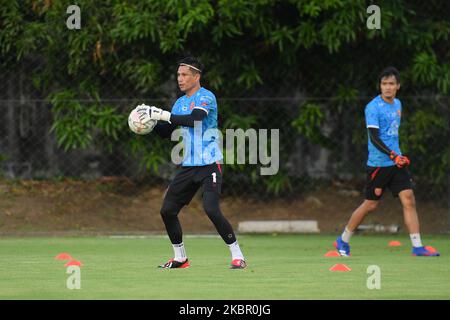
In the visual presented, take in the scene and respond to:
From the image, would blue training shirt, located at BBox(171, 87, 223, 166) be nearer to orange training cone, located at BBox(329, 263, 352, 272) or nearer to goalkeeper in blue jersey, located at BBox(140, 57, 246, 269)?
goalkeeper in blue jersey, located at BBox(140, 57, 246, 269)

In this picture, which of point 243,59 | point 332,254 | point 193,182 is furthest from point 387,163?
point 243,59

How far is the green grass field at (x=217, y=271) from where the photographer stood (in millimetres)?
8383

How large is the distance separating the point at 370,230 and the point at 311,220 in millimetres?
1060

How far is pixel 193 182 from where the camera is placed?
34.6 feet

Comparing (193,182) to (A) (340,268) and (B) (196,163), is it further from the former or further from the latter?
(A) (340,268)

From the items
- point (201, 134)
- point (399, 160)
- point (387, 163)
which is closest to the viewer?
point (201, 134)

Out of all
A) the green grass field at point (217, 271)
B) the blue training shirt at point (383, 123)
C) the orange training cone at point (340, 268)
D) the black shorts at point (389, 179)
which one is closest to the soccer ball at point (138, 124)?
the green grass field at point (217, 271)

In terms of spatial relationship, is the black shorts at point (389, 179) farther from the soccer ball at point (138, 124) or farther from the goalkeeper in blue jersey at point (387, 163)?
the soccer ball at point (138, 124)

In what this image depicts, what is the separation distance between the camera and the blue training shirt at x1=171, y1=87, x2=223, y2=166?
10.4m

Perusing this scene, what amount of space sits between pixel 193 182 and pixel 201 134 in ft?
1.61

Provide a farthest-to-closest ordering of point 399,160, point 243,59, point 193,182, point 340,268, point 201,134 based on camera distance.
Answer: point 243,59
point 399,160
point 193,182
point 201,134
point 340,268

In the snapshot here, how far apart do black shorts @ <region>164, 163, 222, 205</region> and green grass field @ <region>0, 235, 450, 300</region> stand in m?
0.72
